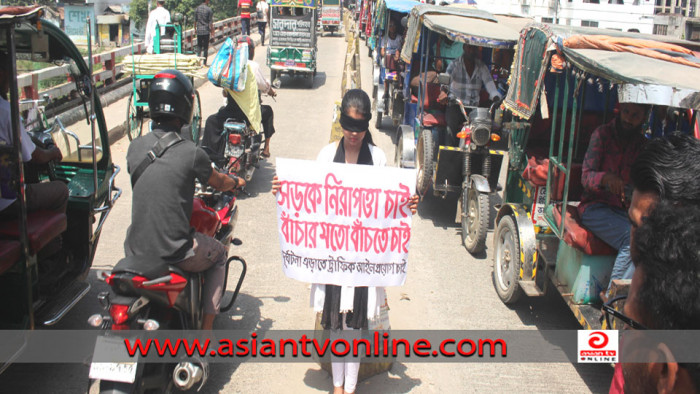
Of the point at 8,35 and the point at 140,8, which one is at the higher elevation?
the point at 140,8

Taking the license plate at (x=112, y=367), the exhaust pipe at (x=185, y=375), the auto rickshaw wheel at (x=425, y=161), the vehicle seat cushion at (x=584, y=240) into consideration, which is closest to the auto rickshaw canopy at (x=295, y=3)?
the auto rickshaw wheel at (x=425, y=161)

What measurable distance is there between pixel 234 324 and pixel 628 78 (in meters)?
3.27

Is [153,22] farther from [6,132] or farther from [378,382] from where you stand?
[378,382]

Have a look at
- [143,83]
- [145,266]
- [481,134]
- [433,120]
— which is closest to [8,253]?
[145,266]

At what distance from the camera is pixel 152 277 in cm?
331

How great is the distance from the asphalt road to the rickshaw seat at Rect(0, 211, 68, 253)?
884 mm

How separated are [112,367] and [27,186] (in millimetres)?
1883

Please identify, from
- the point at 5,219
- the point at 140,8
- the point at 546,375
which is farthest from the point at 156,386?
the point at 140,8

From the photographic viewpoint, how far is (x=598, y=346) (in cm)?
425

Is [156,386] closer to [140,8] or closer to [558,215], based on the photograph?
[558,215]

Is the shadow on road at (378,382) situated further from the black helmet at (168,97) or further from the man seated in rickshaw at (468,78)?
the man seated in rickshaw at (468,78)

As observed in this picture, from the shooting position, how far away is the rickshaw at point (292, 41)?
1736cm

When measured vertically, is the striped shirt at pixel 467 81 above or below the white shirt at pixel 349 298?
above

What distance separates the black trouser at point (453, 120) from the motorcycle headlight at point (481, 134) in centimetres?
94
